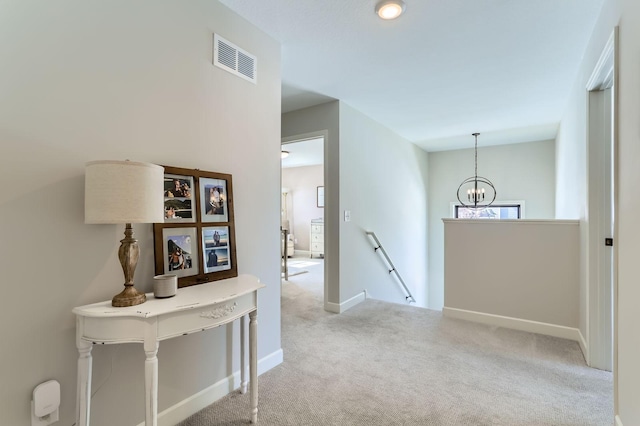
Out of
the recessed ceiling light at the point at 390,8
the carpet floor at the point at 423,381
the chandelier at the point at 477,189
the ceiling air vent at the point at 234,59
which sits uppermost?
the recessed ceiling light at the point at 390,8

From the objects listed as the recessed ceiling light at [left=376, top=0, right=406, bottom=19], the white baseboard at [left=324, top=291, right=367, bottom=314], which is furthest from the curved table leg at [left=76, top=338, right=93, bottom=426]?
the white baseboard at [left=324, top=291, right=367, bottom=314]

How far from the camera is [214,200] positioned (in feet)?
6.07

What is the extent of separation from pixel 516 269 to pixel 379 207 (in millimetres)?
1894

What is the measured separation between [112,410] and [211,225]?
968mm

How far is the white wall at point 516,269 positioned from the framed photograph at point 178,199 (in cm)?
270

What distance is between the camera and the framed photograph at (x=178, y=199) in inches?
64.4

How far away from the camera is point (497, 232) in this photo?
10.4 feet

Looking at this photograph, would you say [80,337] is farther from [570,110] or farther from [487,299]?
[570,110]

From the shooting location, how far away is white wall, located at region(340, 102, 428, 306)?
370 centimetres

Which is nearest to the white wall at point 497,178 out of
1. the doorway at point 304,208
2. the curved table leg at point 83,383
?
the doorway at point 304,208

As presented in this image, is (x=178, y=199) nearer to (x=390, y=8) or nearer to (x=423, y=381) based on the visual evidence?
(x=390, y=8)

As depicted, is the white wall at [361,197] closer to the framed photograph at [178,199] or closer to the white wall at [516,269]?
the white wall at [516,269]

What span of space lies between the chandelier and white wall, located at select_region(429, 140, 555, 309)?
0.27 ft

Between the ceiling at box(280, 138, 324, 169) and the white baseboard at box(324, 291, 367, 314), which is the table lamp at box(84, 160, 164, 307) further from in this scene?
the ceiling at box(280, 138, 324, 169)
